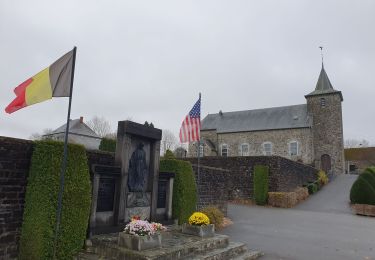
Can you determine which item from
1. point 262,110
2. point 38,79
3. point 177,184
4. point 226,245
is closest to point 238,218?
point 177,184

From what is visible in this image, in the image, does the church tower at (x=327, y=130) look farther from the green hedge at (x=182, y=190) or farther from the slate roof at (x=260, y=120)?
the green hedge at (x=182, y=190)

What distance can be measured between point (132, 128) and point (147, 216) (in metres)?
2.52

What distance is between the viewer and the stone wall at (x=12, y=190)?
6621mm

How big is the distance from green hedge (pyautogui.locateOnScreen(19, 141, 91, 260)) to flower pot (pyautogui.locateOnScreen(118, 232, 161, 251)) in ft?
2.95

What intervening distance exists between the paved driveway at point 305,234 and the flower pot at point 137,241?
3133 mm

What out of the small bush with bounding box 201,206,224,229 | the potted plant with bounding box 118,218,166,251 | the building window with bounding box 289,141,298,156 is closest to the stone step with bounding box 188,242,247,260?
the potted plant with bounding box 118,218,166,251

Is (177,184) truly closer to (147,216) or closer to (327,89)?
(147,216)

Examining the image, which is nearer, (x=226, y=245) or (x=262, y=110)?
(x=226, y=245)

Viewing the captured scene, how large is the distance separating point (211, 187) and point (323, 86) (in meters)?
32.9

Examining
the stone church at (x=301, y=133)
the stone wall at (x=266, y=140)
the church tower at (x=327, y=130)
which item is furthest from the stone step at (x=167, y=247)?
the church tower at (x=327, y=130)

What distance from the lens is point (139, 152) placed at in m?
9.05

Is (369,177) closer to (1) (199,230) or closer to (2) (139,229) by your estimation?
(1) (199,230)

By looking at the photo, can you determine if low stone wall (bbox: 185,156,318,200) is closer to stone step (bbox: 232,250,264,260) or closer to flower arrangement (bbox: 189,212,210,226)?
flower arrangement (bbox: 189,212,210,226)

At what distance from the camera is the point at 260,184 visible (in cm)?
2075
